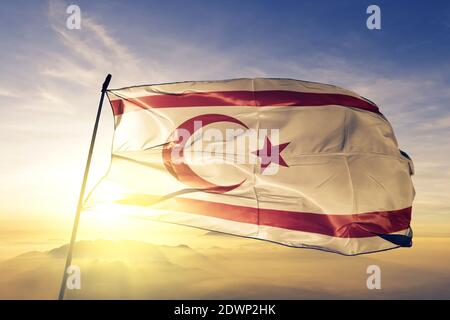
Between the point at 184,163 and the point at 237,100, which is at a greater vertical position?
the point at 237,100

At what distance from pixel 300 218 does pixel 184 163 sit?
3382mm

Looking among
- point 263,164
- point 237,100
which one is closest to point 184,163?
point 263,164

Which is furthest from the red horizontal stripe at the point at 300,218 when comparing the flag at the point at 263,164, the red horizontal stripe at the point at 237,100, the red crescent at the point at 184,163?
the red horizontal stripe at the point at 237,100

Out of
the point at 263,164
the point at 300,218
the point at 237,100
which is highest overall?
the point at 237,100

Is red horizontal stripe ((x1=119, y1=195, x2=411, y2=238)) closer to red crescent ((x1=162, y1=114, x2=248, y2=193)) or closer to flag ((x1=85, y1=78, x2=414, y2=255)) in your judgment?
flag ((x1=85, y1=78, x2=414, y2=255))

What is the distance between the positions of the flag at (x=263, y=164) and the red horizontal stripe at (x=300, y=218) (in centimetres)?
3

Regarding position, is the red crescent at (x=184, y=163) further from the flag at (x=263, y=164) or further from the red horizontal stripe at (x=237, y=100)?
the red horizontal stripe at (x=237, y=100)

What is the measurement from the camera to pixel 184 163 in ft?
35.9

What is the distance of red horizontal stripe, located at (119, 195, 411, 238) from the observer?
406 inches

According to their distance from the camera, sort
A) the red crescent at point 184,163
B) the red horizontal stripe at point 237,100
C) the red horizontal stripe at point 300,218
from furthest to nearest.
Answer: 1. the red horizontal stripe at point 237,100
2. the red crescent at point 184,163
3. the red horizontal stripe at point 300,218

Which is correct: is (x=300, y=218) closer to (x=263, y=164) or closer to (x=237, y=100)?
(x=263, y=164)

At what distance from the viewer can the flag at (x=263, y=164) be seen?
10.4 meters

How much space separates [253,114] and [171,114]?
2274mm

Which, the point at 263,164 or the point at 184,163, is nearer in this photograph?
the point at 263,164
